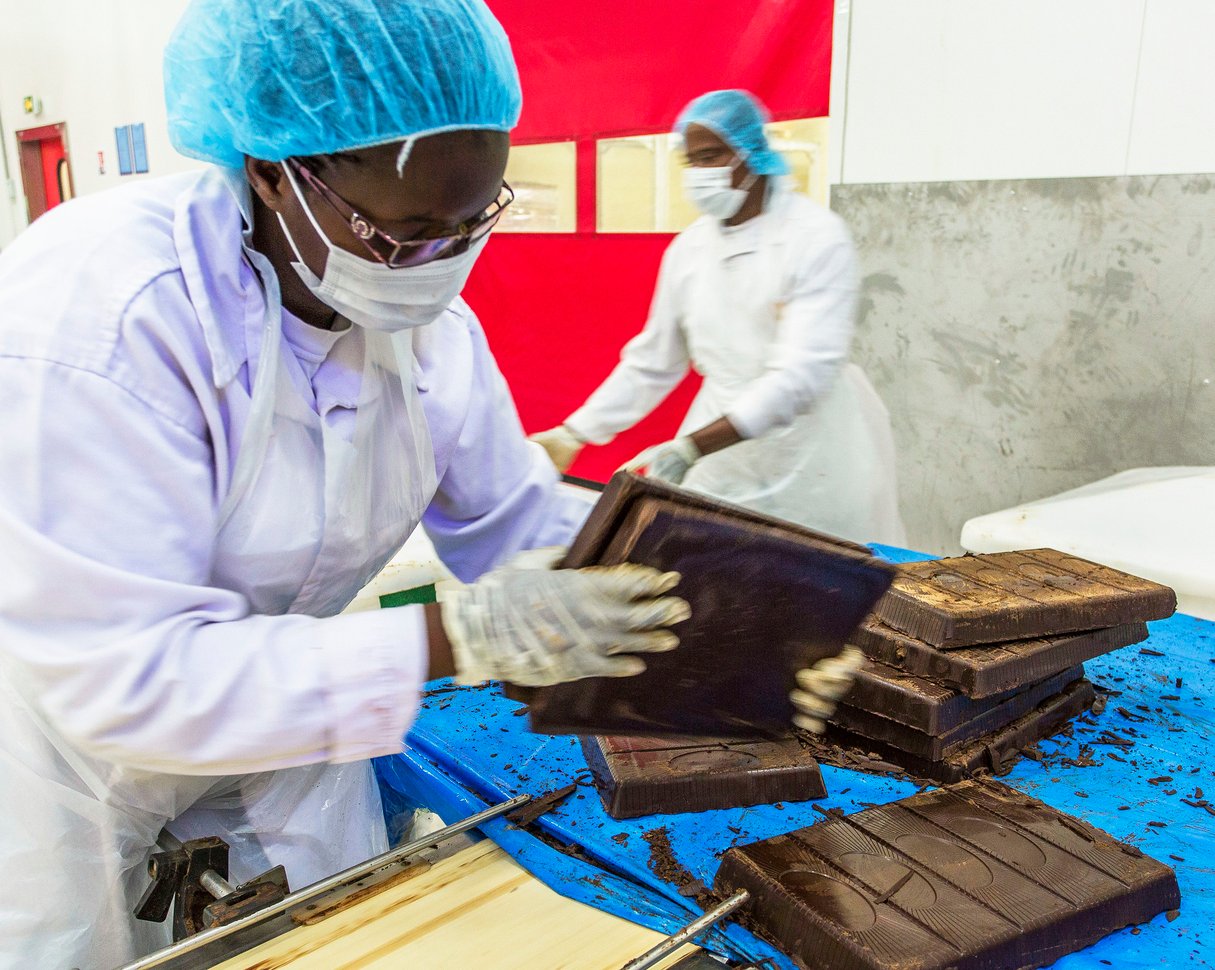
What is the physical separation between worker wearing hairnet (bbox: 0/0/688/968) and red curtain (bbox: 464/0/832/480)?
10.5 ft

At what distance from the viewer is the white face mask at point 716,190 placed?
257cm

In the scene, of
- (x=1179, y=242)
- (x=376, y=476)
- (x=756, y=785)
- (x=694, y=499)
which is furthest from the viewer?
(x=1179, y=242)

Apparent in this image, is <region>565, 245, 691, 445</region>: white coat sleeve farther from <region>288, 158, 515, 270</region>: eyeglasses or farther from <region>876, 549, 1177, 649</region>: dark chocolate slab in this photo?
<region>288, 158, 515, 270</region>: eyeglasses

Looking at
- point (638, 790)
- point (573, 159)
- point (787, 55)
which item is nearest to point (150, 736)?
point (638, 790)

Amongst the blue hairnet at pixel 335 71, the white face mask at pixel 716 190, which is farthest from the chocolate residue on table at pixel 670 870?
the white face mask at pixel 716 190

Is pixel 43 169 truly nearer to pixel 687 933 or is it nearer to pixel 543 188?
pixel 543 188

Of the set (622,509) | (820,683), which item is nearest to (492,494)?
(622,509)

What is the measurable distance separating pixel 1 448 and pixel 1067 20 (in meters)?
3.40

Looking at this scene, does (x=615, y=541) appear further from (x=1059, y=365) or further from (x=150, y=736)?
(x=1059, y=365)

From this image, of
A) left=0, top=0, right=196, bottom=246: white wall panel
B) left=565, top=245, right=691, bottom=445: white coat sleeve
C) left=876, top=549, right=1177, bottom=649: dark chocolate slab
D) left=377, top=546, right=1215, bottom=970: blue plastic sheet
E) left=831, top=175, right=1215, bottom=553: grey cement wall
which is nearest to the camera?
left=377, top=546, right=1215, bottom=970: blue plastic sheet

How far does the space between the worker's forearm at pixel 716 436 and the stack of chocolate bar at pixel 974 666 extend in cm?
93

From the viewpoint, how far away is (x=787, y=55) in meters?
3.85

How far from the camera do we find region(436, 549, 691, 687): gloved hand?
3.34 ft

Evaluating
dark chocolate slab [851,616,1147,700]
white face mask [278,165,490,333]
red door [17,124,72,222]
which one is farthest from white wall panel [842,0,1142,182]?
red door [17,124,72,222]
